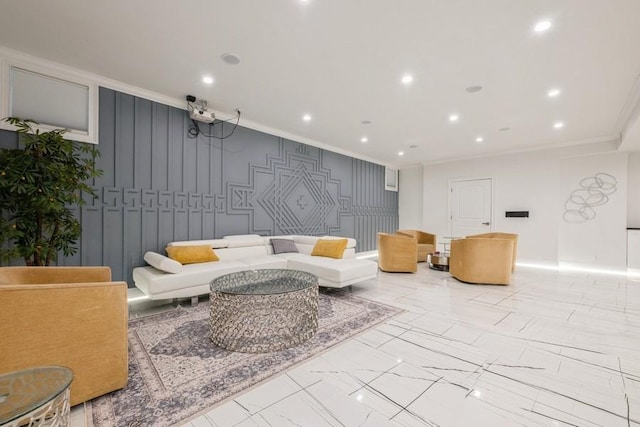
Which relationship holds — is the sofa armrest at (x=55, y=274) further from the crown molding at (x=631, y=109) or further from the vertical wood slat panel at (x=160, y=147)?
the crown molding at (x=631, y=109)

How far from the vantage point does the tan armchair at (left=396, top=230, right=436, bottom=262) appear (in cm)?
619

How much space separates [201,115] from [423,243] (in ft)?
18.4

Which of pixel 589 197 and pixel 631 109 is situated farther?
pixel 589 197

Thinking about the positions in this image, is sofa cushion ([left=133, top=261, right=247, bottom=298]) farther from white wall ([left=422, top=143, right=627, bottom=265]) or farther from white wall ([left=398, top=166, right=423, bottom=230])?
white wall ([left=422, top=143, right=627, bottom=265])

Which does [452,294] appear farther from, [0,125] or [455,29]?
[0,125]

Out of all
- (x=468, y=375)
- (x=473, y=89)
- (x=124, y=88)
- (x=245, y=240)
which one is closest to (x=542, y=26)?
(x=473, y=89)

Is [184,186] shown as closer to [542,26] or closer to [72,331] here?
[72,331]

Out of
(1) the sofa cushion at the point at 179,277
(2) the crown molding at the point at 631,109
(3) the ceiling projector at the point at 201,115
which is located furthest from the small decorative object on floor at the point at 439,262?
(3) the ceiling projector at the point at 201,115

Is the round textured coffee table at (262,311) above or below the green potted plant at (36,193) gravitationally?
below

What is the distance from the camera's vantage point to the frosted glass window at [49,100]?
2885mm

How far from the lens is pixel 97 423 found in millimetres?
1392

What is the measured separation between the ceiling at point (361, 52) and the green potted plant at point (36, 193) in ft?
3.55

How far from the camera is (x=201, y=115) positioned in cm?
395

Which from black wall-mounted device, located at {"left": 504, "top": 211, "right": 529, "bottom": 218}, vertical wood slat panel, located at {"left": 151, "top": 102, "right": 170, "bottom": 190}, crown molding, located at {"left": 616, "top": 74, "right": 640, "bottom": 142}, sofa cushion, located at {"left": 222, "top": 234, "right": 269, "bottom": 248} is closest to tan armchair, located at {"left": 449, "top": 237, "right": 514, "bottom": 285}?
crown molding, located at {"left": 616, "top": 74, "right": 640, "bottom": 142}
